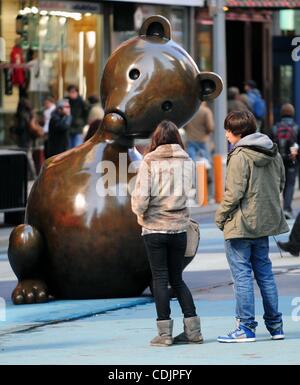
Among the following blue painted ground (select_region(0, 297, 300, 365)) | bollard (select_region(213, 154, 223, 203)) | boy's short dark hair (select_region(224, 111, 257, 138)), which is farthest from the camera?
bollard (select_region(213, 154, 223, 203))

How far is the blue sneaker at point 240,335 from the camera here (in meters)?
10.1

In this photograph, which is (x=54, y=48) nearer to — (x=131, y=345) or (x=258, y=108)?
Answer: (x=258, y=108)

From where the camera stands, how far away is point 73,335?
35.0 ft

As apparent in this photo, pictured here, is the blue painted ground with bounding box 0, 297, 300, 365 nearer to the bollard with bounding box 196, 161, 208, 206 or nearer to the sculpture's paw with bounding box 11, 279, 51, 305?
the sculpture's paw with bounding box 11, 279, 51, 305

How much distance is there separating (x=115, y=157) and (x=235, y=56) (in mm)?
23601

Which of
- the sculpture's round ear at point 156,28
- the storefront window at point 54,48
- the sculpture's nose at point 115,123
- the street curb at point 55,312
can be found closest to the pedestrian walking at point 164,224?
the street curb at point 55,312

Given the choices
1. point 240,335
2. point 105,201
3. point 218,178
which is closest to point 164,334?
point 240,335

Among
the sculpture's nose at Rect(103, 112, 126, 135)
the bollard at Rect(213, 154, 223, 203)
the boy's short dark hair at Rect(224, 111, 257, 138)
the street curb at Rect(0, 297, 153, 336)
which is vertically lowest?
the bollard at Rect(213, 154, 223, 203)

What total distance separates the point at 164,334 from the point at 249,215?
110 cm

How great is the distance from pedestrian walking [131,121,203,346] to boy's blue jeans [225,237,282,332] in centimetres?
37

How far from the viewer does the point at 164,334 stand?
1002 cm

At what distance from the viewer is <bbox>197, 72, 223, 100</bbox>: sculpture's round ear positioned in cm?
1254

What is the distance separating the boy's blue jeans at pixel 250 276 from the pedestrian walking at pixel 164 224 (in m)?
0.37

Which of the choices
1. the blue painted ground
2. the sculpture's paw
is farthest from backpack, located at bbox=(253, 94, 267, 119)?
the blue painted ground
